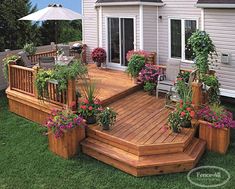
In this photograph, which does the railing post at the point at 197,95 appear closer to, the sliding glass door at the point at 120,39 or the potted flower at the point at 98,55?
the sliding glass door at the point at 120,39

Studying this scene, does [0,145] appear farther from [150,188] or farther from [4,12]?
[4,12]

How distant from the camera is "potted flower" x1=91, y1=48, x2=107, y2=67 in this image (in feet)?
43.4

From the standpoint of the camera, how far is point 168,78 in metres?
10.2

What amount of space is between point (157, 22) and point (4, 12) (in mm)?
6990

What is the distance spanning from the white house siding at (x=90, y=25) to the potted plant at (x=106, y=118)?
668cm

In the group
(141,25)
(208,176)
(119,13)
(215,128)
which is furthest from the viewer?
(119,13)

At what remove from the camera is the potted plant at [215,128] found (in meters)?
7.54

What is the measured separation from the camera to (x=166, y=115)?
889 centimetres

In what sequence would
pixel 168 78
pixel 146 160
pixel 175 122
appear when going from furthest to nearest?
pixel 168 78, pixel 175 122, pixel 146 160

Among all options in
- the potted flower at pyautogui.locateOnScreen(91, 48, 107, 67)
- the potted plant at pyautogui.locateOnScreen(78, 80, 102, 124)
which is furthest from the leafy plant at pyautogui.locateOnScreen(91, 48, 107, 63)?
the potted plant at pyautogui.locateOnScreen(78, 80, 102, 124)

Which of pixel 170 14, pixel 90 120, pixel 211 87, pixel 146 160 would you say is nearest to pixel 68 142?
pixel 90 120

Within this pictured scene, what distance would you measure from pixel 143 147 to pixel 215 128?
1823mm

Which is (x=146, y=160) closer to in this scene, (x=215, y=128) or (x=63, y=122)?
(x=215, y=128)

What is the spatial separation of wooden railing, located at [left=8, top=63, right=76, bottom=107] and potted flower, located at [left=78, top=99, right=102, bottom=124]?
1.21ft
